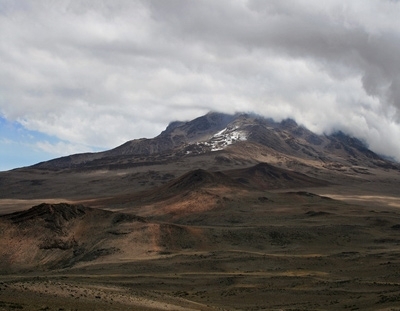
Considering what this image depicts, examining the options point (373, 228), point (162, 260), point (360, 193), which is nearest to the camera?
point (162, 260)

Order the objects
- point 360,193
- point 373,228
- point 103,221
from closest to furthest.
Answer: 1. point 103,221
2. point 373,228
3. point 360,193

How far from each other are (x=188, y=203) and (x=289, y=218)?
90.0 ft

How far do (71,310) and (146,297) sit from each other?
991cm

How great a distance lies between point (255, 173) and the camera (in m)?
198

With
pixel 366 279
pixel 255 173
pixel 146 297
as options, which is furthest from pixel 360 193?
pixel 146 297

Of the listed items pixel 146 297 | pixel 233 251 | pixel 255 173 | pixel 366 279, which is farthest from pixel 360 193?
pixel 146 297

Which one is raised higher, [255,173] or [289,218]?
[255,173]

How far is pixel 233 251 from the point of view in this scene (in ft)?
218

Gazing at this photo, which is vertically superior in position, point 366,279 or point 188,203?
point 188,203

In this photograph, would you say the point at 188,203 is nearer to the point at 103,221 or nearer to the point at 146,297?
the point at 103,221

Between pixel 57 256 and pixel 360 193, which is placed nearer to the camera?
pixel 57 256

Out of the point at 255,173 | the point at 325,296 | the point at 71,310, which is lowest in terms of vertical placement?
the point at 325,296

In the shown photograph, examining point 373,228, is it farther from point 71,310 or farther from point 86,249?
point 71,310

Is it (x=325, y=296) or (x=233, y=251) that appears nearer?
(x=325, y=296)
